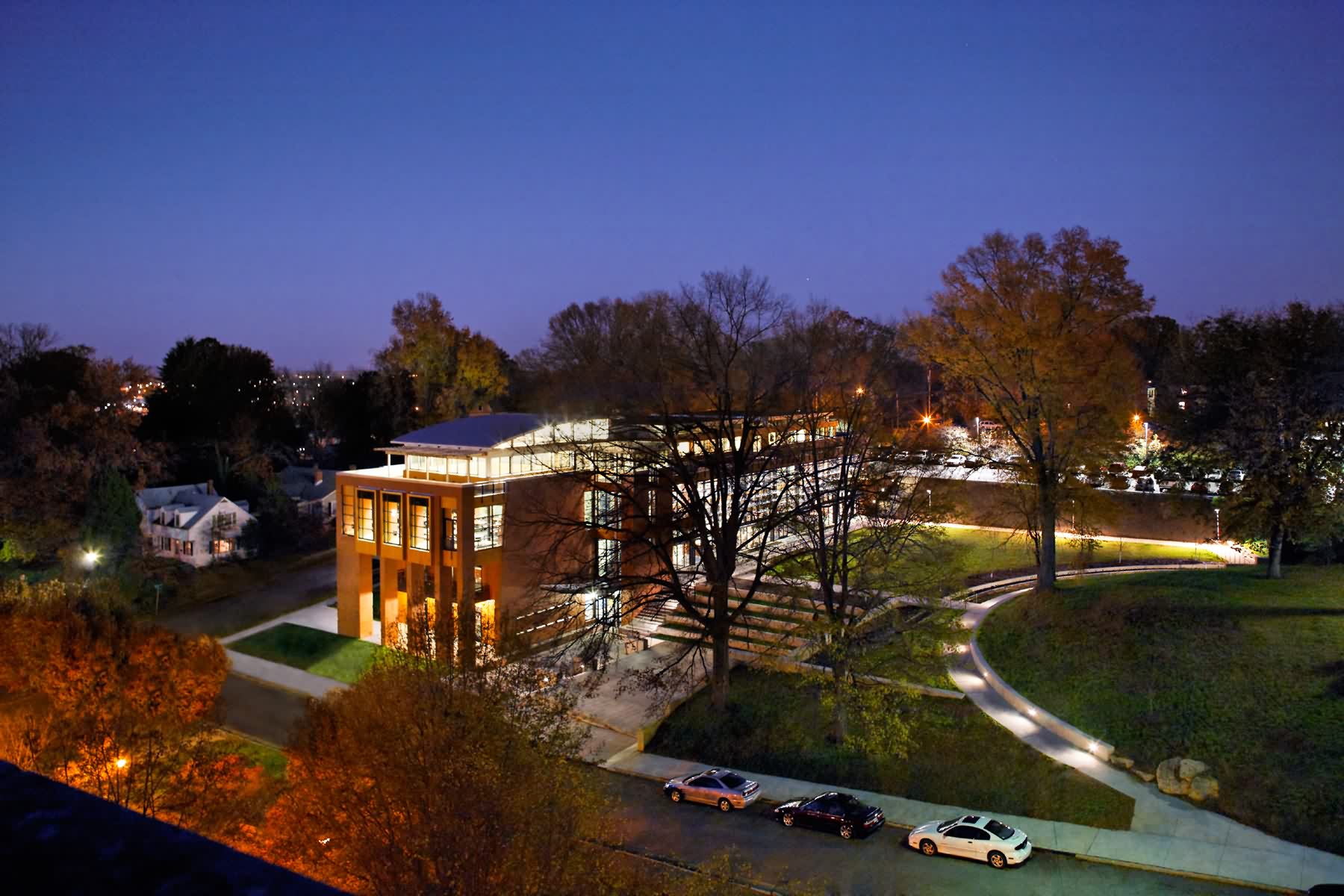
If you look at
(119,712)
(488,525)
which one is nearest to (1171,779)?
(488,525)

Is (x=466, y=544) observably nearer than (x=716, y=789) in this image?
No

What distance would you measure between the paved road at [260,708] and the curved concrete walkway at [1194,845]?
20.1m

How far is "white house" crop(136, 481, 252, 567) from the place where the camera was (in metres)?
42.9

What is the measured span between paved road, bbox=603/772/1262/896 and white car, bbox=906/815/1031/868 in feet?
0.53

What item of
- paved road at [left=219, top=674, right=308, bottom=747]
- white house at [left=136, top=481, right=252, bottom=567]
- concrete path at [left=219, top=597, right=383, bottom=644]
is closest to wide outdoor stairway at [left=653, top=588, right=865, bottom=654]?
concrete path at [left=219, top=597, right=383, bottom=644]

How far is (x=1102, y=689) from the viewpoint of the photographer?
68.5ft

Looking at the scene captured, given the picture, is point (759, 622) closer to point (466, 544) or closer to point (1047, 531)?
point (1047, 531)

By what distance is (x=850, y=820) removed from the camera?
16.7 m

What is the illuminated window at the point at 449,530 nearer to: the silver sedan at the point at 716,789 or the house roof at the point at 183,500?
the silver sedan at the point at 716,789

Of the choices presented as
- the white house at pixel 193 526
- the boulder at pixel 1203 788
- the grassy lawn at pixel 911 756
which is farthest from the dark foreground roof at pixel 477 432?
the boulder at pixel 1203 788

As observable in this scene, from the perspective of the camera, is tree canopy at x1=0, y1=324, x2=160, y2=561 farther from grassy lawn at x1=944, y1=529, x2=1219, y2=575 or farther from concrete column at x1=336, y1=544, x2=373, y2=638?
grassy lawn at x1=944, y1=529, x2=1219, y2=575

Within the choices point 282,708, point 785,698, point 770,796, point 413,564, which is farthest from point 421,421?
point 770,796

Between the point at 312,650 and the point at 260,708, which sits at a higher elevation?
the point at 312,650

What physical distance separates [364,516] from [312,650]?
5205mm
